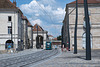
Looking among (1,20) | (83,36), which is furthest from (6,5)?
(83,36)

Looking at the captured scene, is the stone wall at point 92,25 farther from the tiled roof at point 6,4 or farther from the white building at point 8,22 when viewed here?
the tiled roof at point 6,4

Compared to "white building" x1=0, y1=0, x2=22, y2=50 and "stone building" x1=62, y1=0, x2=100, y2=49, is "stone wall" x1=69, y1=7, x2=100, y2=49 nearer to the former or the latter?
"stone building" x1=62, y1=0, x2=100, y2=49

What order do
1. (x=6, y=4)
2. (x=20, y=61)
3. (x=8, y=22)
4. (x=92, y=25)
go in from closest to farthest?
(x=20, y=61)
(x=8, y=22)
(x=6, y=4)
(x=92, y=25)

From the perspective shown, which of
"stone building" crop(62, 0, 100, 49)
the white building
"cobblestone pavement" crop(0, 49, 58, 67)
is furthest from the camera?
"stone building" crop(62, 0, 100, 49)

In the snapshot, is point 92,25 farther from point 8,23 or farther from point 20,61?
point 20,61

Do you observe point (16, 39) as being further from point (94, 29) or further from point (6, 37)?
point (94, 29)

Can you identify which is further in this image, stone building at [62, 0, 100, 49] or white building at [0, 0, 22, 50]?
stone building at [62, 0, 100, 49]

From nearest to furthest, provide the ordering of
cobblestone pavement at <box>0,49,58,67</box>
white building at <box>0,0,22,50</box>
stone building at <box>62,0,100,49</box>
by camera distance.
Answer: cobblestone pavement at <box>0,49,58,67</box>, white building at <box>0,0,22,50</box>, stone building at <box>62,0,100,49</box>

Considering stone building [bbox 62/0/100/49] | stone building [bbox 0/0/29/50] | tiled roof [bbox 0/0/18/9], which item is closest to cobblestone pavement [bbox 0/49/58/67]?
stone building [bbox 0/0/29/50]

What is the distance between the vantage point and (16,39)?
50.2 meters

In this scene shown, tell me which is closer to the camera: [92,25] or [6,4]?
[6,4]

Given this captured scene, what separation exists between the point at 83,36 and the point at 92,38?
250cm

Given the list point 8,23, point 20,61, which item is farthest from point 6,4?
point 20,61

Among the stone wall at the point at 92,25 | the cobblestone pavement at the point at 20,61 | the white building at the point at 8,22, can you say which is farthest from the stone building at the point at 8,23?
the cobblestone pavement at the point at 20,61
